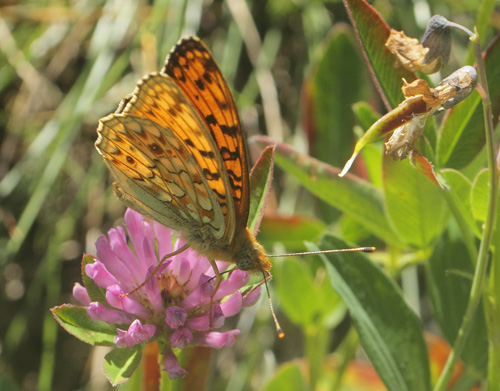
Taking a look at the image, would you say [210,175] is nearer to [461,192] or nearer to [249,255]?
[249,255]

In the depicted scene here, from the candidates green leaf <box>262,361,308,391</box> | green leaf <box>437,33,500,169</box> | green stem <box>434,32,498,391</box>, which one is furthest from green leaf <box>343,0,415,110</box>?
green leaf <box>262,361,308,391</box>

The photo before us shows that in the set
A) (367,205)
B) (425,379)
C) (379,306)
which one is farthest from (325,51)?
(425,379)

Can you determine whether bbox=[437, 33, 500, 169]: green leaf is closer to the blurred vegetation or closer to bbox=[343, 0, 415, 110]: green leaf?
bbox=[343, 0, 415, 110]: green leaf

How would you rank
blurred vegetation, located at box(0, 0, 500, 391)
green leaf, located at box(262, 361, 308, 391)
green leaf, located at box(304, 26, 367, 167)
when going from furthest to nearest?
blurred vegetation, located at box(0, 0, 500, 391) < green leaf, located at box(304, 26, 367, 167) < green leaf, located at box(262, 361, 308, 391)

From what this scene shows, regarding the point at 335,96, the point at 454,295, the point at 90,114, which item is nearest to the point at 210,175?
the point at 454,295

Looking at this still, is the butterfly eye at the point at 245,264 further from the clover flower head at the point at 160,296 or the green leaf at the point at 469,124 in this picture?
the green leaf at the point at 469,124

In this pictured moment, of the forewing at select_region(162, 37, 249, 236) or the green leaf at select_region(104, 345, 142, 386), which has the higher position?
the forewing at select_region(162, 37, 249, 236)

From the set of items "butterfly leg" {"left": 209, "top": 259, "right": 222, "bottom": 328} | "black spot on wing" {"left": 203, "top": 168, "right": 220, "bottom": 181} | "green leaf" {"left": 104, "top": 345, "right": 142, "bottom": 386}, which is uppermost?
"black spot on wing" {"left": 203, "top": 168, "right": 220, "bottom": 181}
